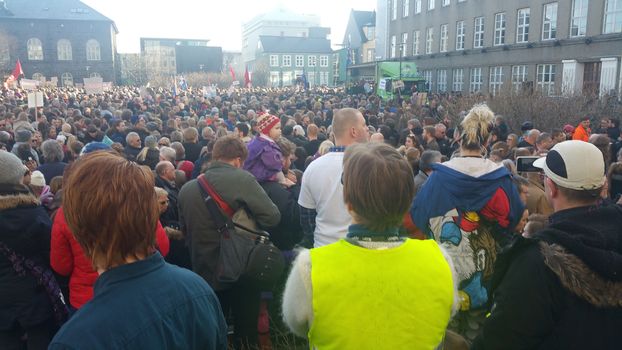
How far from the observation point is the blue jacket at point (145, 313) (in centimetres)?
167

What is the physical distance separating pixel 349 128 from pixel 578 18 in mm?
28964

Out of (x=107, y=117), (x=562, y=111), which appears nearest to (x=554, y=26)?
(x=562, y=111)

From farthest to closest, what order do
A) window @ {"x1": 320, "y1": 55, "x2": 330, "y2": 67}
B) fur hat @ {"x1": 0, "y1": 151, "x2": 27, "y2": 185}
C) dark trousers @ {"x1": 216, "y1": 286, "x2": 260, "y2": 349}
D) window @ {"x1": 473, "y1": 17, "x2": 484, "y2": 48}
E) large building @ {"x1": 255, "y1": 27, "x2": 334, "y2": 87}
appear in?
window @ {"x1": 320, "y1": 55, "x2": 330, "y2": 67}, large building @ {"x1": 255, "y1": 27, "x2": 334, "y2": 87}, window @ {"x1": 473, "y1": 17, "x2": 484, "y2": 48}, dark trousers @ {"x1": 216, "y1": 286, "x2": 260, "y2": 349}, fur hat @ {"x1": 0, "y1": 151, "x2": 27, "y2": 185}

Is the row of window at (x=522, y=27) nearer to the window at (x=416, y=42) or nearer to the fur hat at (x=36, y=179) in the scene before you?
the window at (x=416, y=42)

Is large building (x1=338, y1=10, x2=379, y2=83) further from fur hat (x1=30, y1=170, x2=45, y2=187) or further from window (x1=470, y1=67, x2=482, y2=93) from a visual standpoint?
fur hat (x1=30, y1=170, x2=45, y2=187)

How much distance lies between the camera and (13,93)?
24719 mm

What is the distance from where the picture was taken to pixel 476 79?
3722 centimetres

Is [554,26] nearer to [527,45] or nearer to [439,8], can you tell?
[527,45]

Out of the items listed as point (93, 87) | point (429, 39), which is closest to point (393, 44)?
point (429, 39)

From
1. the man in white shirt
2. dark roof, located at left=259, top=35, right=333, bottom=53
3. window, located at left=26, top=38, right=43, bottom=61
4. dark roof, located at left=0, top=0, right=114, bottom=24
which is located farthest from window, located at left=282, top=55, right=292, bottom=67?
the man in white shirt

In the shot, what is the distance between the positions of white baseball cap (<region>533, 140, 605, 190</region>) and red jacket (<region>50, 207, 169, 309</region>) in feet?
8.15

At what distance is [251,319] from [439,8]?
41123mm

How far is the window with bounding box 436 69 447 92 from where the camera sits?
41062mm

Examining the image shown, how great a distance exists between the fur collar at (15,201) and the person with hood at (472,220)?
2.84 m
